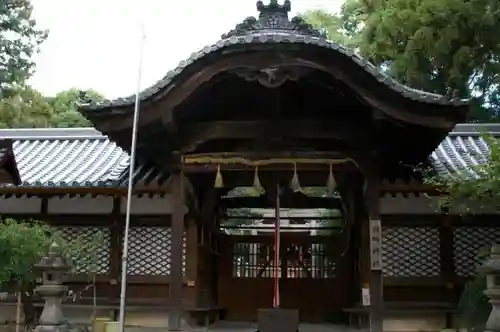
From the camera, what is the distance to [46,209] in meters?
10.5

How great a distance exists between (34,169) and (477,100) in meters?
12.0

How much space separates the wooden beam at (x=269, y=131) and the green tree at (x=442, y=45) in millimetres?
5575

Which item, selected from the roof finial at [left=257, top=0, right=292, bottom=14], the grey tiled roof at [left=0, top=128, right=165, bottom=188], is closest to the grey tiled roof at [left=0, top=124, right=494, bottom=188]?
the grey tiled roof at [left=0, top=128, right=165, bottom=188]

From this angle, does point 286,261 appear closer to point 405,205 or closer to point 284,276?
point 284,276

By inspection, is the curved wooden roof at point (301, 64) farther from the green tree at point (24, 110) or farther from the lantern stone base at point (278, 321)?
the green tree at point (24, 110)

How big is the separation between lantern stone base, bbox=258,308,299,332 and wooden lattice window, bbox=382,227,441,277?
77.8 inches

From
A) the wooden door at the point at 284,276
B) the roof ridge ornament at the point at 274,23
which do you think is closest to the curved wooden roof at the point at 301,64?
the roof ridge ornament at the point at 274,23

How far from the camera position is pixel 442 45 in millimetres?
13922

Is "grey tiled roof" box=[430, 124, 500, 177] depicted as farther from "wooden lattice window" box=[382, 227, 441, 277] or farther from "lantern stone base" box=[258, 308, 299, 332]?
"lantern stone base" box=[258, 308, 299, 332]

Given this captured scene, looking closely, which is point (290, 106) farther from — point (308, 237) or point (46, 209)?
point (46, 209)

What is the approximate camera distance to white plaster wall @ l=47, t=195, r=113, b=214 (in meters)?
10.3

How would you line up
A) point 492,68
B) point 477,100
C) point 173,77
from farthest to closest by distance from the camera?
point 477,100 < point 492,68 < point 173,77

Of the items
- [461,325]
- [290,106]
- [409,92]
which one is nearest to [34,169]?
[290,106]

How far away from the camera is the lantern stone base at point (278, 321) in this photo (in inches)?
333
